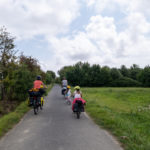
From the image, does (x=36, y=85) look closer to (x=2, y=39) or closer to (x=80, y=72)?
(x=2, y=39)

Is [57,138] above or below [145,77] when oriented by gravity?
below

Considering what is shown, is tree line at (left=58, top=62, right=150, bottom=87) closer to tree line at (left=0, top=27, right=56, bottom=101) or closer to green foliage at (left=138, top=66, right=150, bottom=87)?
green foliage at (left=138, top=66, right=150, bottom=87)

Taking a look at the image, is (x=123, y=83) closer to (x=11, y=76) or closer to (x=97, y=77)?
(x=97, y=77)

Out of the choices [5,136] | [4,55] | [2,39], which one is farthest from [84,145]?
[2,39]

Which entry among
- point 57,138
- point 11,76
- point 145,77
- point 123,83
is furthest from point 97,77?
point 57,138

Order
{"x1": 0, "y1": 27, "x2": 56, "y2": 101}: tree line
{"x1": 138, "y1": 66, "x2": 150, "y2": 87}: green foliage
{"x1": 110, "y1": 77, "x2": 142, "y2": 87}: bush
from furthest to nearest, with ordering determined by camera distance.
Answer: {"x1": 138, "y1": 66, "x2": 150, "y2": 87}: green foliage, {"x1": 110, "y1": 77, "x2": 142, "y2": 87}: bush, {"x1": 0, "y1": 27, "x2": 56, "y2": 101}: tree line

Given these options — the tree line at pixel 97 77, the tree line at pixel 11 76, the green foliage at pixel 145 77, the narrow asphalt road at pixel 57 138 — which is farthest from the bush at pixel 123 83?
the narrow asphalt road at pixel 57 138

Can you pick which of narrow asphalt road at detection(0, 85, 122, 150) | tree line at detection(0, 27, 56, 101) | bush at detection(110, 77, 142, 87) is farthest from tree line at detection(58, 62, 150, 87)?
narrow asphalt road at detection(0, 85, 122, 150)

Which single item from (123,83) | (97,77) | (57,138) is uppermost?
(97,77)

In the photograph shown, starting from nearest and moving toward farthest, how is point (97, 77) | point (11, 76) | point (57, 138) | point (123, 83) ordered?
1. point (57, 138)
2. point (11, 76)
3. point (97, 77)
4. point (123, 83)

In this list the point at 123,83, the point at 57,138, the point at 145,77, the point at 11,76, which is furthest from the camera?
the point at 145,77

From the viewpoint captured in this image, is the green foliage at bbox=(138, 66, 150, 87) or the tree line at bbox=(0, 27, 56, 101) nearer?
the tree line at bbox=(0, 27, 56, 101)

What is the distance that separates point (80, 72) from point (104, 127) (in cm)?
6796

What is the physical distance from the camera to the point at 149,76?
80.8 m
